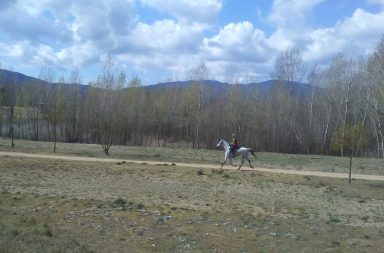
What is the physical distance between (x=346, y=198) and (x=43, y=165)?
584 inches

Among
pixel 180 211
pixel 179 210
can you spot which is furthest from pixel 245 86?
pixel 180 211

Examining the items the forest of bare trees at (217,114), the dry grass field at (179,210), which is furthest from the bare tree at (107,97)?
the dry grass field at (179,210)

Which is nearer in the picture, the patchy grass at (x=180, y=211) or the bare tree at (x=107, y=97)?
the patchy grass at (x=180, y=211)

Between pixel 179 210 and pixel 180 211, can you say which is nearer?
pixel 180 211

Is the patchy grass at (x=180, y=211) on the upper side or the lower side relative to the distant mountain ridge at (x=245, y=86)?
lower

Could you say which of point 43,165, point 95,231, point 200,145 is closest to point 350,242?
point 95,231

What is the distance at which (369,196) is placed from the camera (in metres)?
21.8

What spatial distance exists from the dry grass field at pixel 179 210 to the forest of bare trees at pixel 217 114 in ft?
117

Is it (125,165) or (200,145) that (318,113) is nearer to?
(200,145)

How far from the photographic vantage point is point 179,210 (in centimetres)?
1719

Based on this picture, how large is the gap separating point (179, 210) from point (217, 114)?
4903 centimetres

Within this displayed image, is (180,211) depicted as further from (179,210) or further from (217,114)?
(217,114)

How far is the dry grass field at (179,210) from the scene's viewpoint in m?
13.6

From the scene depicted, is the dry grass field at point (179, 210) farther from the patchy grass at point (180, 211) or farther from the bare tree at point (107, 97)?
the bare tree at point (107, 97)
